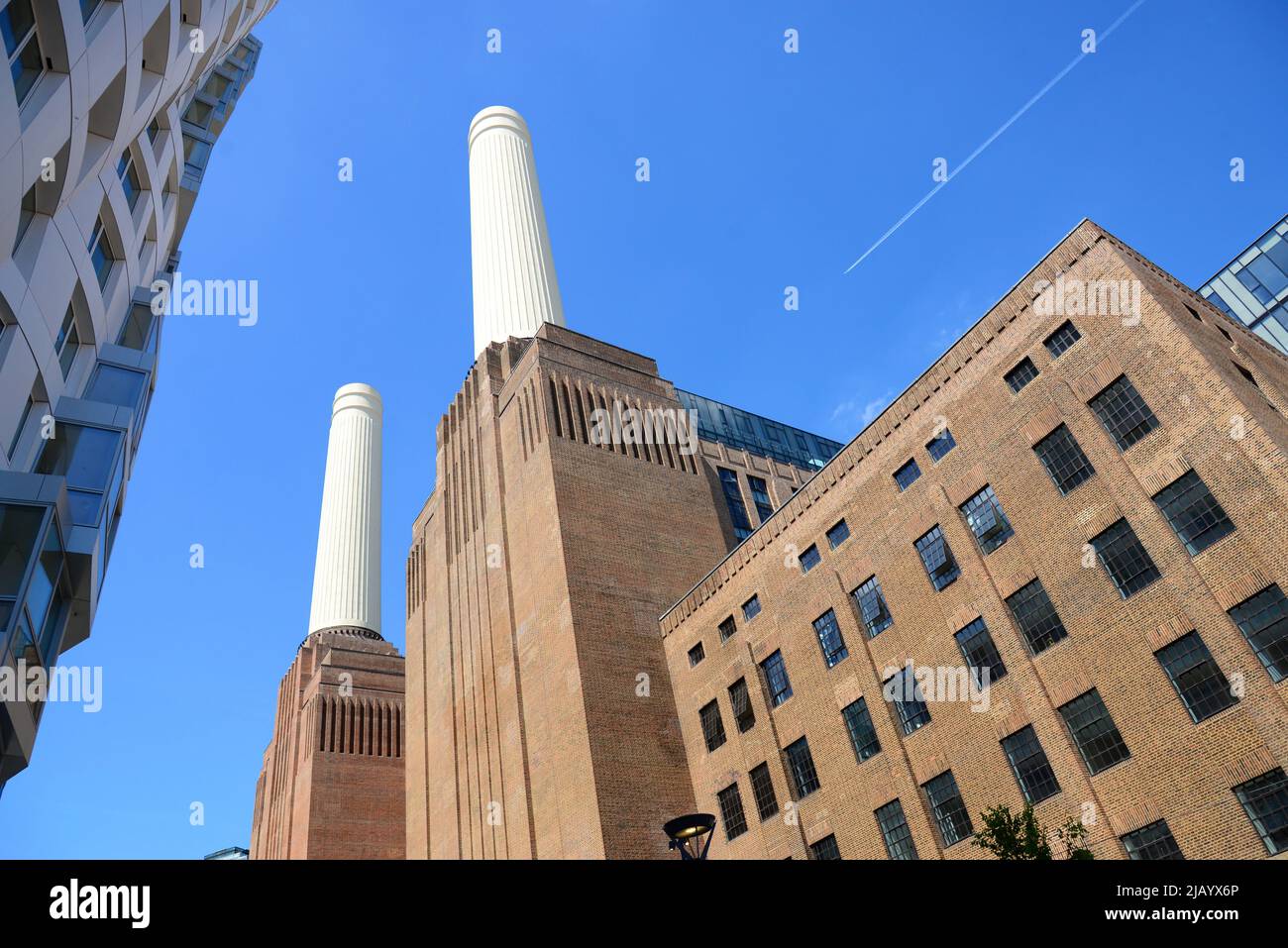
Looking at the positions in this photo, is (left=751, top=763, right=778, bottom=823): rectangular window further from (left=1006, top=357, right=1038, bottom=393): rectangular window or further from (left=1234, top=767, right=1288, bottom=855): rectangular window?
(left=1006, top=357, right=1038, bottom=393): rectangular window

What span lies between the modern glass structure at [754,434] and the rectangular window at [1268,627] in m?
39.5

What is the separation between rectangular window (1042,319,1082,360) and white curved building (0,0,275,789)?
25943 millimetres

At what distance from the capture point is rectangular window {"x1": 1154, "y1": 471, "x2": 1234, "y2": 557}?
21.8 metres

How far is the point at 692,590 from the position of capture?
3862 cm

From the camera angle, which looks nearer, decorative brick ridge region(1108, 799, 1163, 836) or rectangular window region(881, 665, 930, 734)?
decorative brick ridge region(1108, 799, 1163, 836)

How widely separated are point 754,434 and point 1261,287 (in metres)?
35.9

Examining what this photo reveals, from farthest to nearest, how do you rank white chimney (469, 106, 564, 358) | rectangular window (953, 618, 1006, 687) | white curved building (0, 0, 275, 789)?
white chimney (469, 106, 564, 358) < rectangular window (953, 618, 1006, 687) < white curved building (0, 0, 275, 789)

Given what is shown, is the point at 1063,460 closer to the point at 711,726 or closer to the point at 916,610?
the point at 916,610

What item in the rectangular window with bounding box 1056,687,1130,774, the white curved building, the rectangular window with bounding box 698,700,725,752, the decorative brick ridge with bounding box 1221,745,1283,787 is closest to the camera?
the white curved building

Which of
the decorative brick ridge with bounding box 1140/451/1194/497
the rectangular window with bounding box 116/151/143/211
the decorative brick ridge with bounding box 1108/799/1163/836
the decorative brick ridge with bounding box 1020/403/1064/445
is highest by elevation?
the rectangular window with bounding box 116/151/143/211

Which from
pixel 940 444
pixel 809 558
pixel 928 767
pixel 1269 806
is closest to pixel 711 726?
pixel 809 558

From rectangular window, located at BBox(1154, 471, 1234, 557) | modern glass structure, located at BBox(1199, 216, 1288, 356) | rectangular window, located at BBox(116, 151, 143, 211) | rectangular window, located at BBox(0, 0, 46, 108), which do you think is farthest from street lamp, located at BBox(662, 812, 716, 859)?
modern glass structure, located at BBox(1199, 216, 1288, 356)

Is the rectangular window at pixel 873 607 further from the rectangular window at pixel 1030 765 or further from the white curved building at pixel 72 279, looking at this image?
the white curved building at pixel 72 279
